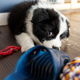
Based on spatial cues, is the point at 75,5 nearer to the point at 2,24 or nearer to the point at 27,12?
the point at 2,24

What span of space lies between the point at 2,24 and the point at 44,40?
1597 millimetres

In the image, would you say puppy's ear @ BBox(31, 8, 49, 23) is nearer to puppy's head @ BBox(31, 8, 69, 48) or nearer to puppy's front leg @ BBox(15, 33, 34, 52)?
puppy's head @ BBox(31, 8, 69, 48)

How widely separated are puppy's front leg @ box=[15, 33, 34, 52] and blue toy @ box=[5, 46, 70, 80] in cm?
44

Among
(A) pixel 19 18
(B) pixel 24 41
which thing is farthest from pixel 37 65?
(A) pixel 19 18

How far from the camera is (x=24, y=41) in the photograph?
1470 millimetres

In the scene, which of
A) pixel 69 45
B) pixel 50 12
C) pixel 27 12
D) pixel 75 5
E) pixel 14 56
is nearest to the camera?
pixel 14 56

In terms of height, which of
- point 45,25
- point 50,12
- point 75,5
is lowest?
point 75,5

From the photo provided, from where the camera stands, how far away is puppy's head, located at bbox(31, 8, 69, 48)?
130 cm

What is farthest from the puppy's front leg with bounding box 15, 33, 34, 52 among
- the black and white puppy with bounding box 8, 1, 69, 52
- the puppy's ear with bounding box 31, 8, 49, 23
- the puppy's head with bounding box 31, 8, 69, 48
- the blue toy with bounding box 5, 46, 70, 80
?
the blue toy with bounding box 5, 46, 70, 80

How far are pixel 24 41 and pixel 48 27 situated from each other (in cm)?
34

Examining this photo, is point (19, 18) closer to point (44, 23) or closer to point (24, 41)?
point (24, 41)

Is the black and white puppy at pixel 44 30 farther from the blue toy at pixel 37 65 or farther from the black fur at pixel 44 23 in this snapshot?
the blue toy at pixel 37 65

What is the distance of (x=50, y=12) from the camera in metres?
1.39

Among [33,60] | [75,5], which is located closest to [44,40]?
[33,60]
